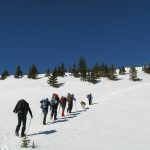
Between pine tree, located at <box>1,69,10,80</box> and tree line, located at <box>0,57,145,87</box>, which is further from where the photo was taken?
pine tree, located at <box>1,69,10,80</box>

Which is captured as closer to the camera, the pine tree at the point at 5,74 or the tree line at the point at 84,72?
the tree line at the point at 84,72

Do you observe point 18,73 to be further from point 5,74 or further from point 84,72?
point 84,72

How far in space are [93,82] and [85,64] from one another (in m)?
28.1

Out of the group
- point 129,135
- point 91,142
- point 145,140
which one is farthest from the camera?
point 129,135

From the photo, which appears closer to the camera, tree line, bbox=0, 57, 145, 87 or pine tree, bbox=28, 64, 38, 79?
tree line, bbox=0, 57, 145, 87

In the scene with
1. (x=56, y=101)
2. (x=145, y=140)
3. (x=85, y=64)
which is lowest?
(x=145, y=140)

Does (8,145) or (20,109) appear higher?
(20,109)

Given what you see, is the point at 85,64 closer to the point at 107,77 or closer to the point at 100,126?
the point at 107,77

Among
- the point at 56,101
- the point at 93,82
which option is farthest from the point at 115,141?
the point at 93,82

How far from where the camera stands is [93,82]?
98.4 metres

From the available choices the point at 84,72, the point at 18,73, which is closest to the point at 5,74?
the point at 18,73

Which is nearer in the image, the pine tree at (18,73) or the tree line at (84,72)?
the tree line at (84,72)

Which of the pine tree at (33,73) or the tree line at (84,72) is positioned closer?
the tree line at (84,72)

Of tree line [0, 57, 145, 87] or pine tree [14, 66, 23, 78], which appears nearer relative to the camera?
tree line [0, 57, 145, 87]
